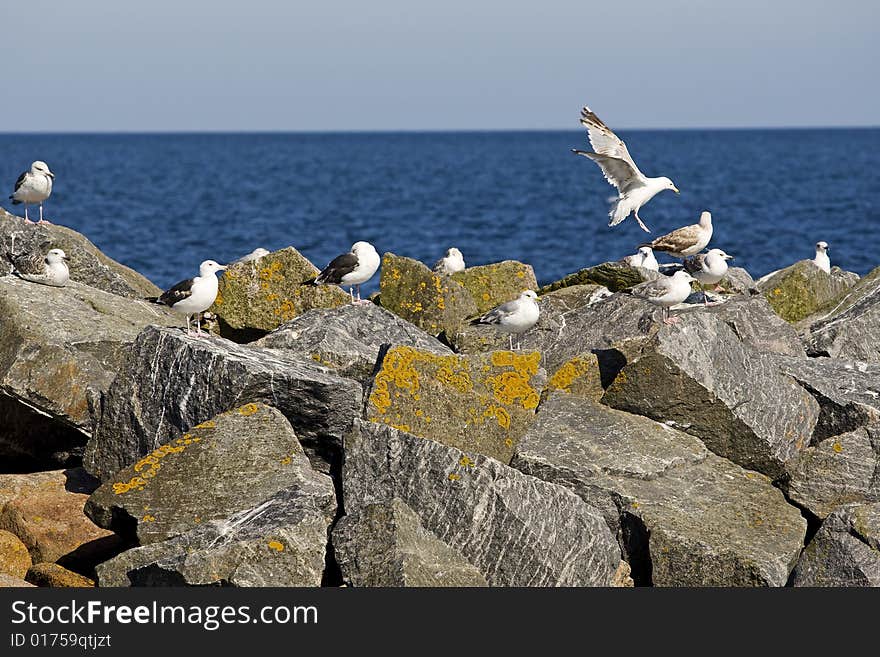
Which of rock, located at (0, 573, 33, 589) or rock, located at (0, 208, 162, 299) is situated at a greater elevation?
rock, located at (0, 208, 162, 299)

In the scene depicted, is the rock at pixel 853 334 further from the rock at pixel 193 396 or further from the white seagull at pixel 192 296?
the white seagull at pixel 192 296

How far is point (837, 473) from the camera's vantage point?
920cm

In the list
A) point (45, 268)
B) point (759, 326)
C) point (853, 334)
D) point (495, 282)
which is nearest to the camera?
point (759, 326)

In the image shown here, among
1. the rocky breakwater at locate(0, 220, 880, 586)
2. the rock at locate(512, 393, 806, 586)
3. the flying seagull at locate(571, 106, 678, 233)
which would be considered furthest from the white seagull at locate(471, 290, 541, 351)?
the flying seagull at locate(571, 106, 678, 233)

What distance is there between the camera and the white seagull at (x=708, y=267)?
13234mm

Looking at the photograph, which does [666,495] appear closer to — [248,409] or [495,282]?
[248,409]

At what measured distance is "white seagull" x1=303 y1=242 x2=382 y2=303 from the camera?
42.3 ft

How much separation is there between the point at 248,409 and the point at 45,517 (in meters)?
1.83

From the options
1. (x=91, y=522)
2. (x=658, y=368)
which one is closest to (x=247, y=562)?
(x=91, y=522)

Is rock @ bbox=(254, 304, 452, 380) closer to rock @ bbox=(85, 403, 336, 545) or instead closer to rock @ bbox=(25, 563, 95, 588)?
rock @ bbox=(85, 403, 336, 545)

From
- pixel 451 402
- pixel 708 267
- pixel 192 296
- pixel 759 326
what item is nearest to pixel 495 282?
pixel 708 267

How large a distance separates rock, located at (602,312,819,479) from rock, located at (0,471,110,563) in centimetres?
427

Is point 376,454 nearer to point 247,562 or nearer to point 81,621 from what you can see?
point 247,562

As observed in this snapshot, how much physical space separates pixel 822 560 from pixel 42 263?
8483 mm
